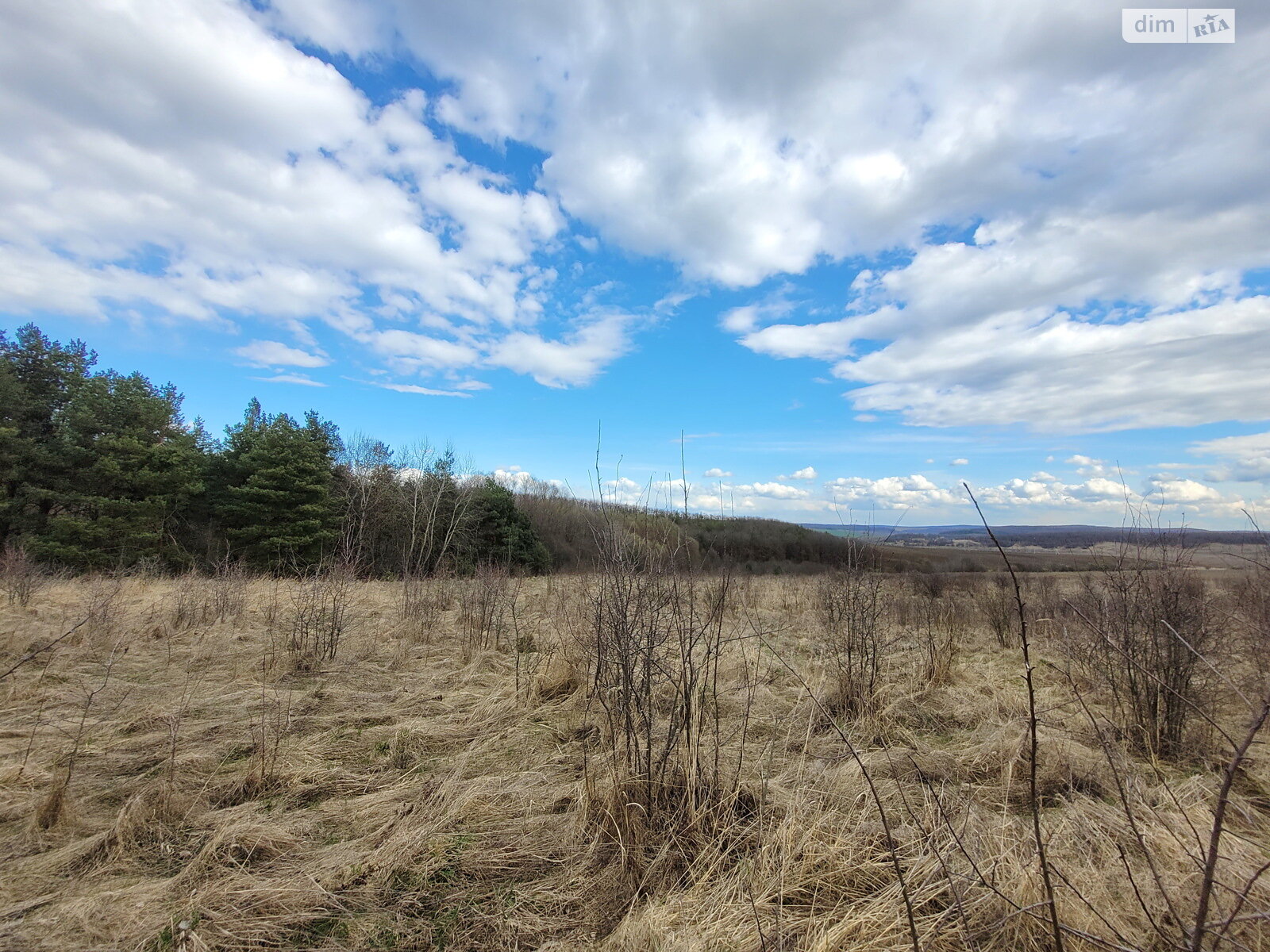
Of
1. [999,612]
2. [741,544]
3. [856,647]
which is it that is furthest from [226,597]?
[741,544]

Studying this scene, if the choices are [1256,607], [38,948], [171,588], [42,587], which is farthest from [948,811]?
[42,587]

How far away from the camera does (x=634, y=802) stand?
2.83 m

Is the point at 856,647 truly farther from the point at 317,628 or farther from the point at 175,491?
the point at 175,491

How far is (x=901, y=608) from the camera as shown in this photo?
9.94 meters

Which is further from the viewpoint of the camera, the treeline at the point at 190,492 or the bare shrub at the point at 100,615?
the treeline at the point at 190,492

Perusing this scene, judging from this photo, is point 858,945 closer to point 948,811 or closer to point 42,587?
point 948,811

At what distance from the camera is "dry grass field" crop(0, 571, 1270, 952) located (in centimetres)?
215

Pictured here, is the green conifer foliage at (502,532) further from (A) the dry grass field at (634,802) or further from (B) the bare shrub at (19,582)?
(A) the dry grass field at (634,802)

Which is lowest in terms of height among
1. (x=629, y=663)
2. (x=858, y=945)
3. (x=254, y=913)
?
(x=254, y=913)

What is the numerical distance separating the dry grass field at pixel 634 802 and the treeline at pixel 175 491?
1218 centimetres

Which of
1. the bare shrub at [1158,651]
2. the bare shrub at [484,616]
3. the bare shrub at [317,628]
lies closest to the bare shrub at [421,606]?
the bare shrub at [484,616]

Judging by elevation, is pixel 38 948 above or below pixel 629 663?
below

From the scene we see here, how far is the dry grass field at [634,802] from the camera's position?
7.06 ft

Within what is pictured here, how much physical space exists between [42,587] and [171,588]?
68.7 inches
